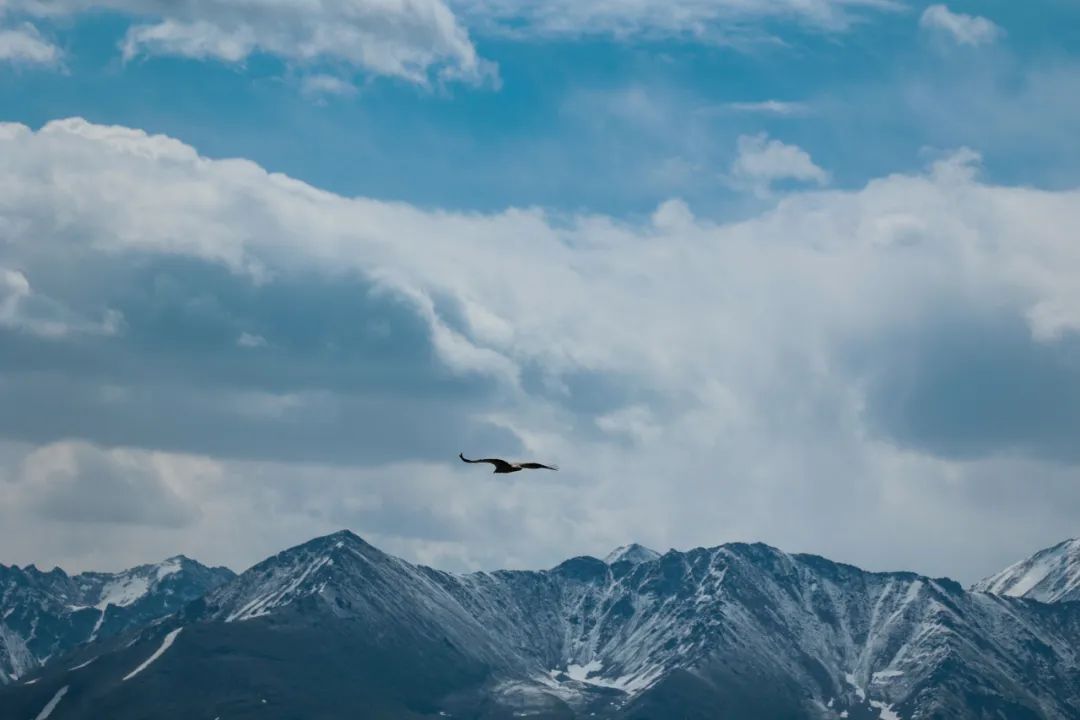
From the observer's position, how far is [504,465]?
11975cm
